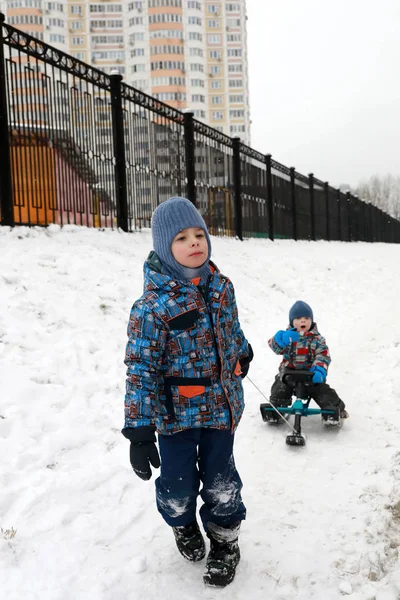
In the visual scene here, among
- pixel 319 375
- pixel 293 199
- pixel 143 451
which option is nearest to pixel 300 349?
pixel 319 375

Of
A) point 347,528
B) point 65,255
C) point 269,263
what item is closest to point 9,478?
point 347,528

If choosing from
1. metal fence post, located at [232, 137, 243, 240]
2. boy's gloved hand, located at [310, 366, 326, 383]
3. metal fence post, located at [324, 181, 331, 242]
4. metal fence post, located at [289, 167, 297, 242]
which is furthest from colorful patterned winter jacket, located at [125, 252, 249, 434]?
metal fence post, located at [324, 181, 331, 242]

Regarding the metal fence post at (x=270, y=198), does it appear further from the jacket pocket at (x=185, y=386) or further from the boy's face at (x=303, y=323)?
the jacket pocket at (x=185, y=386)

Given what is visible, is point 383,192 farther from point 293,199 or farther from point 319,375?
point 319,375

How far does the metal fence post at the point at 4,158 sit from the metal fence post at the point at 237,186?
27.7ft

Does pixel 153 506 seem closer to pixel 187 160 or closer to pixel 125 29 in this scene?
pixel 187 160

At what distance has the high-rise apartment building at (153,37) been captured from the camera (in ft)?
265

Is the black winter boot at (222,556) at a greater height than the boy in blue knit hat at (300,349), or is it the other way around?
the boy in blue knit hat at (300,349)

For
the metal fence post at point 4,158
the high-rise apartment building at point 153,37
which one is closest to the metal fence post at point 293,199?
the metal fence post at point 4,158

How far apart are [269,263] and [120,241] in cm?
491

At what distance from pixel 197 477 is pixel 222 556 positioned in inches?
15.3

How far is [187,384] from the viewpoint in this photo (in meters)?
2.29

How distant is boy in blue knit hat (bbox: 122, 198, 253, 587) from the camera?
7.29ft

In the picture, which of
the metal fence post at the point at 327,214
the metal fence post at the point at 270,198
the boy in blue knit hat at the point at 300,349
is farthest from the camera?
the metal fence post at the point at 327,214
